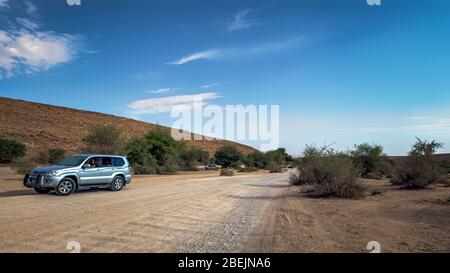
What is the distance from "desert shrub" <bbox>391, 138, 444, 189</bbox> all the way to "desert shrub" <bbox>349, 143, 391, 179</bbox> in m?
18.7

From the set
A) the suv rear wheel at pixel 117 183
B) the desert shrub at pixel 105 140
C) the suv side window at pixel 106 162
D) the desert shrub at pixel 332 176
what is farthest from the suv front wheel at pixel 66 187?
the desert shrub at pixel 105 140

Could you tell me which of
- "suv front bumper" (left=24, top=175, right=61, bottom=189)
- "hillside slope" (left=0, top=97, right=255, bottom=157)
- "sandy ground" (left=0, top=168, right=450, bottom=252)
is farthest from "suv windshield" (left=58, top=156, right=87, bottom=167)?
"hillside slope" (left=0, top=97, right=255, bottom=157)

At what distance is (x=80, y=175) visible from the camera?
1666 centimetres

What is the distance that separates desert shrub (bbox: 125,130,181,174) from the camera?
4475 cm

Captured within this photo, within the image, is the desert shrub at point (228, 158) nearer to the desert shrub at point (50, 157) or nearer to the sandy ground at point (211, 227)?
the desert shrub at point (50, 157)

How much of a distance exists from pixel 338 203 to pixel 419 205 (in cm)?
299

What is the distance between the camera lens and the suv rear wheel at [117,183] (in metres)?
18.3

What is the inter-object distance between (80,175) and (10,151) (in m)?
37.3

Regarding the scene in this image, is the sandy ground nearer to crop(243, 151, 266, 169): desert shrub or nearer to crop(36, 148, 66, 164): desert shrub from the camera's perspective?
crop(36, 148, 66, 164): desert shrub

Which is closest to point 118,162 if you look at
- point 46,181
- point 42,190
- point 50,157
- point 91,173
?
point 91,173

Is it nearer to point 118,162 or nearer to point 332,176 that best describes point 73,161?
point 118,162

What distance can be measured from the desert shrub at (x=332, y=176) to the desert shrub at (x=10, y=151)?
135ft

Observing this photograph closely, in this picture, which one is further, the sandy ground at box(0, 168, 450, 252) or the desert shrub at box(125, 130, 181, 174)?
the desert shrub at box(125, 130, 181, 174)
